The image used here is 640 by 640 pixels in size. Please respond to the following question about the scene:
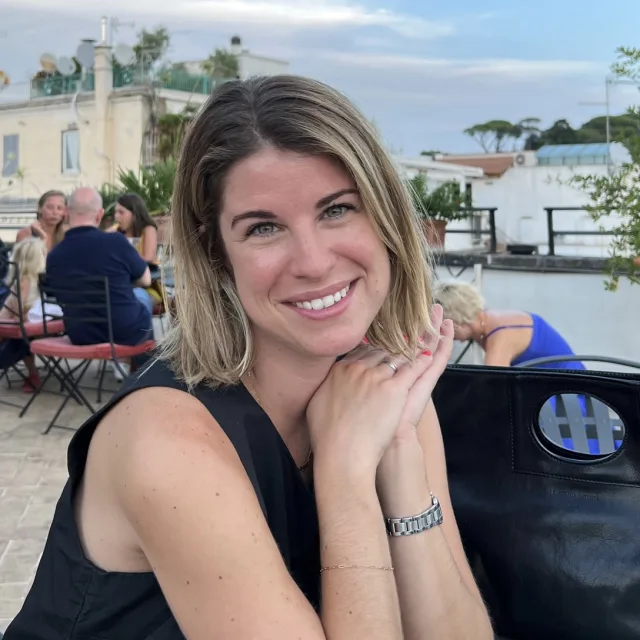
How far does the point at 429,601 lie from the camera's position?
4.58 feet

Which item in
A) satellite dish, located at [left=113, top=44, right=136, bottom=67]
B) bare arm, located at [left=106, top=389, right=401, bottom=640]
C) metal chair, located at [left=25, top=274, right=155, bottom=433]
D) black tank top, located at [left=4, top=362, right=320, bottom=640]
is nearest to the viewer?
bare arm, located at [left=106, top=389, right=401, bottom=640]

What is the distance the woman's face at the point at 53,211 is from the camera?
6691mm

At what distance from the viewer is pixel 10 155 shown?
1014 inches

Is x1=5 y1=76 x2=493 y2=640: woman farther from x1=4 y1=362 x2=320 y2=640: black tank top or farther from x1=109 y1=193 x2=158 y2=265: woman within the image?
x1=109 y1=193 x2=158 y2=265: woman

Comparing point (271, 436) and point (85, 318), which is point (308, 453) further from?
point (85, 318)

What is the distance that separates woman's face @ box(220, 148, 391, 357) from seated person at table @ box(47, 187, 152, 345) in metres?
3.64

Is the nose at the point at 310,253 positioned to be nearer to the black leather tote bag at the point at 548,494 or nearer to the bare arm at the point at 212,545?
the bare arm at the point at 212,545

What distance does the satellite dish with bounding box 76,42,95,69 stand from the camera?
21.6 meters

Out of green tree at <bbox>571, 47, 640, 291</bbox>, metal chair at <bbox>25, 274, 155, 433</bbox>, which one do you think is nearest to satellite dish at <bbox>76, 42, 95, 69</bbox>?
metal chair at <bbox>25, 274, 155, 433</bbox>

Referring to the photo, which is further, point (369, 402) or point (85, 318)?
point (85, 318)

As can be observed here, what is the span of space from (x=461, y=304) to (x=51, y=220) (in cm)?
434

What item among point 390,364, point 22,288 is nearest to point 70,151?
point 22,288

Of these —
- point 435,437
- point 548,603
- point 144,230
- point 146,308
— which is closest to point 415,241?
point 435,437

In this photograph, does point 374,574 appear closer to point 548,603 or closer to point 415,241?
point 548,603
